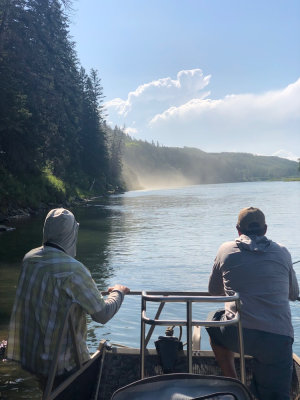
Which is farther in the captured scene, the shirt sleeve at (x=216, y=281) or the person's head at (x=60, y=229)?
the shirt sleeve at (x=216, y=281)

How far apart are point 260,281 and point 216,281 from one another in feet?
1.56

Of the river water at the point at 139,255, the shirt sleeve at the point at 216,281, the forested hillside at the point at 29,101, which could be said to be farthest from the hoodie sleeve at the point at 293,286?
the forested hillside at the point at 29,101

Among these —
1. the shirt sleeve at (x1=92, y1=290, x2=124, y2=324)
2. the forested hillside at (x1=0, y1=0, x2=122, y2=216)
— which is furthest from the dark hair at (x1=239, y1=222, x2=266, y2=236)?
the forested hillside at (x1=0, y1=0, x2=122, y2=216)

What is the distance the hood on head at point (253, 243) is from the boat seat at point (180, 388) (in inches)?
55.5

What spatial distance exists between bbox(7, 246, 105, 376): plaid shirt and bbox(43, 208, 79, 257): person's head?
0.25ft

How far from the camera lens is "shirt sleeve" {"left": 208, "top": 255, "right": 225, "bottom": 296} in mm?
3980

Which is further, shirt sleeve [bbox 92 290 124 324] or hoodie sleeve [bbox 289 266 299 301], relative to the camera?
hoodie sleeve [bbox 289 266 299 301]

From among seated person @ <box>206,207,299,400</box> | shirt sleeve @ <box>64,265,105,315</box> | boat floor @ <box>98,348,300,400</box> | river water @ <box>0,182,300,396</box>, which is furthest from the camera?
river water @ <box>0,182,300,396</box>

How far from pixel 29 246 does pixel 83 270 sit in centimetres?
1462

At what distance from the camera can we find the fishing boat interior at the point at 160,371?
2.47 metres

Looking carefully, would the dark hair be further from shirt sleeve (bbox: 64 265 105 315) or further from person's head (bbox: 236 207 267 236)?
shirt sleeve (bbox: 64 265 105 315)

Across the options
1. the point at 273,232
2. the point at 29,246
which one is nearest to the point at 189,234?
the point at 273,232

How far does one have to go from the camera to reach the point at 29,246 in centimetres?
1739

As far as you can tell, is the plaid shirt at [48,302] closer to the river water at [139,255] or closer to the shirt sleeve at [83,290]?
the shirt sleeve at [83,290]
